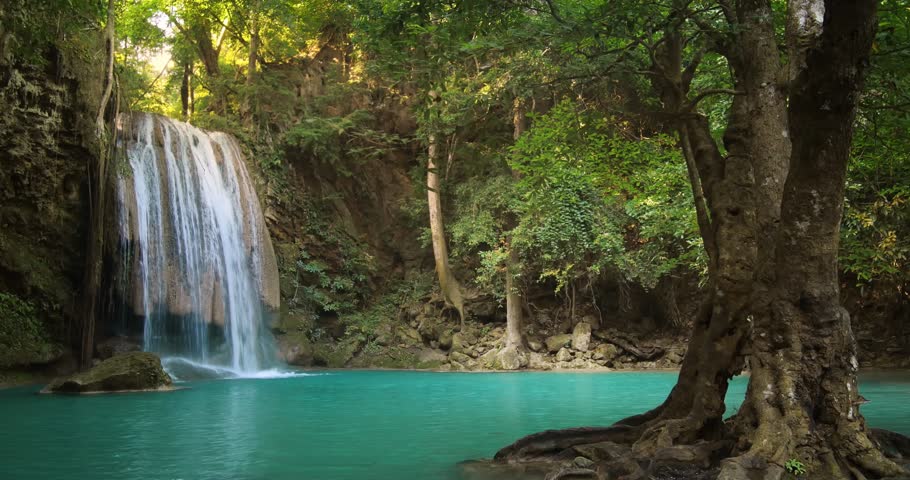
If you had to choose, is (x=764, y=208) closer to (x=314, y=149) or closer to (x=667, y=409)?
(x=667, y=409)

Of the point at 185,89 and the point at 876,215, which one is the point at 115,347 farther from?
the point at 876,215

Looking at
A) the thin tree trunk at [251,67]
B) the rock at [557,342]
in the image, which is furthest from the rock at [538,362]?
the thin tree trunk at [251,67]

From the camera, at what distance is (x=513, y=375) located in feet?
59.8

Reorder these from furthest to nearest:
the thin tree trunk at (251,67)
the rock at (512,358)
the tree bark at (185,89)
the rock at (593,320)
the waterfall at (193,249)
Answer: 1. the tree bark at (185,89)
2. the thin tree trunk at (251,67)
3. the rock at (593,320)
4. the rock at (512,358)
5. the waterfall at (193,249)

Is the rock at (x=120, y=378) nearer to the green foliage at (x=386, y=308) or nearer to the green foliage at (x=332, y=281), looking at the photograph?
the green foliage at (x=332, y=281)

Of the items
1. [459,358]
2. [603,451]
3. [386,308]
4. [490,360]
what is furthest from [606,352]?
[603,451]

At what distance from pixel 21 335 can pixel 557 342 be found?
46.0 ft

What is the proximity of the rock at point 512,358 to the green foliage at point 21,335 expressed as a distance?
37.5 ft

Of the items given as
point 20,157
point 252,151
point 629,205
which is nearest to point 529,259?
A: point 629,205

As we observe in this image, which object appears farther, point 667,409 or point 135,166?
point 135,166

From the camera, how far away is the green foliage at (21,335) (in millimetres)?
14469

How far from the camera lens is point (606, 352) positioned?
20.6m

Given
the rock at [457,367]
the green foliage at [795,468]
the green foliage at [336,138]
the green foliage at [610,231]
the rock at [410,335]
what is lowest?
the rock at [457,367]

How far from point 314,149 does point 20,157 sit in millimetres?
9858
